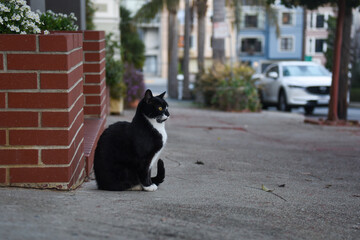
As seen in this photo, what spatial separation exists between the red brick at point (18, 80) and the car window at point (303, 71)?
1660 cm

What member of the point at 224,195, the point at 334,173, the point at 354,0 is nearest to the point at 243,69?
the point at 354,0

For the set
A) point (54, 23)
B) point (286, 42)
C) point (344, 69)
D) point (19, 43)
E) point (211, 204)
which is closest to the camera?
point (19, 43)

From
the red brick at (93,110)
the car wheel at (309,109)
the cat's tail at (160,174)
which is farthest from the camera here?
the car wheel at (309,109)

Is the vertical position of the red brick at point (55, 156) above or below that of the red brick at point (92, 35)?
below

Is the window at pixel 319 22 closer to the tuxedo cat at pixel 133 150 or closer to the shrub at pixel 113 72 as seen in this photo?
the shrub at pixel 113 72

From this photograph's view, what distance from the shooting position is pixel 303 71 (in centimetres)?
1945

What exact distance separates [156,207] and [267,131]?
25.4 ft

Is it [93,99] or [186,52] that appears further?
[186,52]

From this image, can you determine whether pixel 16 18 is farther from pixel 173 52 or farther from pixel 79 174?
pixel 173 52

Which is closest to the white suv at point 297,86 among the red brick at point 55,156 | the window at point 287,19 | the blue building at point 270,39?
the red brick at point 55,156

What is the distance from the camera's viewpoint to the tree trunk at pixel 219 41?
62.7ft

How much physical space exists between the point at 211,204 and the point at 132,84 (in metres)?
13.6

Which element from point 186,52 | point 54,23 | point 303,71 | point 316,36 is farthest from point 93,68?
point 316,36

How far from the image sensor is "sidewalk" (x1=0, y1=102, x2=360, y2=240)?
2.85 metres
